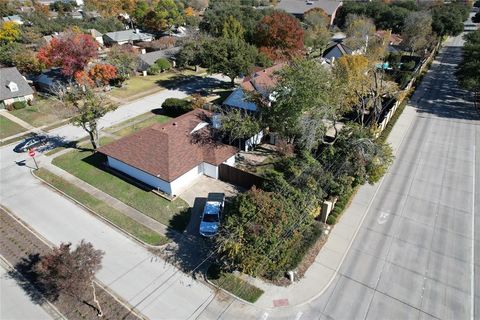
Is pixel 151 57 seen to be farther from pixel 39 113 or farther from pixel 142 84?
pixel 39 113

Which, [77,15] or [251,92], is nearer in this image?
[251,92]

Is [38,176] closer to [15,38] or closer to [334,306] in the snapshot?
[334,306]

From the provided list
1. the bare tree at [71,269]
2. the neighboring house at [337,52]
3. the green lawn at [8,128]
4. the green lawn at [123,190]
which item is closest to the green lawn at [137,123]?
the green lawn at [123,190]

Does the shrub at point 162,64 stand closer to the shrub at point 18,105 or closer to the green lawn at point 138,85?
the green lawn at point 138,85

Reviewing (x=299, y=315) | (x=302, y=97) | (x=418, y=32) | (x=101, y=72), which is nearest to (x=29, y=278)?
(x=299, y=315)

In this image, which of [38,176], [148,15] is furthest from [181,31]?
[38,176]

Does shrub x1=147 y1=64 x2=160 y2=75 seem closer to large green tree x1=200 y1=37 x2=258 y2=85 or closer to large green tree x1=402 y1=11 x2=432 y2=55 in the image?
large green tree x1=200 y1=37 x2=258 y2=85
